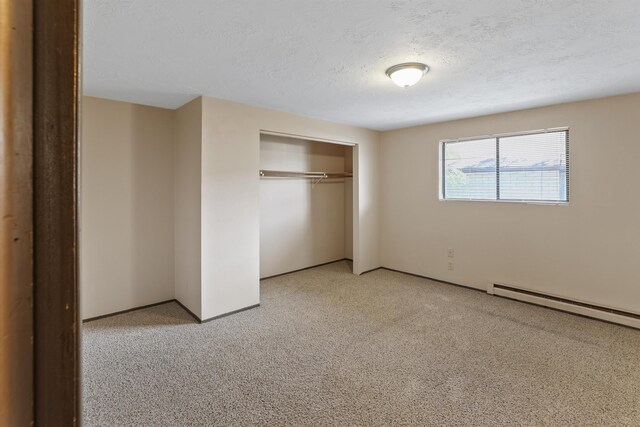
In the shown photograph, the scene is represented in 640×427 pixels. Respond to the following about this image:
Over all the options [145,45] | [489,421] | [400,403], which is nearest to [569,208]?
[489,421]

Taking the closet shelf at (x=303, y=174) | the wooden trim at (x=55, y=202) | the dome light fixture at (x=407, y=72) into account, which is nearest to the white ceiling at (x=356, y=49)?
the dome light fixture at (x=407, y=72)

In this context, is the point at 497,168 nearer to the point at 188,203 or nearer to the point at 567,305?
the point at 567,305

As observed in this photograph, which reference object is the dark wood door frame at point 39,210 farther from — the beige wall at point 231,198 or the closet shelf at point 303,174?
the closet shelf at point 303,174

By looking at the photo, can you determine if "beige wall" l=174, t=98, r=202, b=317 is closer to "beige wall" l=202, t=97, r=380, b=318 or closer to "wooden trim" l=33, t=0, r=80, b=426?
"beige wall" l=202, t=97, r=380, b=318

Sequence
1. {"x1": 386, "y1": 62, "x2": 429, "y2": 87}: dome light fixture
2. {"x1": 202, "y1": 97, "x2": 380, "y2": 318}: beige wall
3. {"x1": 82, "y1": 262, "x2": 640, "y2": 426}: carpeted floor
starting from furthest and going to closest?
{"x1": 202, "y1": 97, "x2": 380, "y2": 318}: beige wall, {"x1": 386, "y1": 62, "x2": 429, "y2": 87}: dome light fixture, {"x1": 82, "y1": 262, "x2": 640, "y2": 426}: carpeted floor

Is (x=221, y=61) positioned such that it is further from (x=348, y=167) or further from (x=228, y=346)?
(x=348, y=167)

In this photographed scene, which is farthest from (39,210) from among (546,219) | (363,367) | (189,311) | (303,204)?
(303,204)

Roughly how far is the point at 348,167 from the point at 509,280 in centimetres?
318

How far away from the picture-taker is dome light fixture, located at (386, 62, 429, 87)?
2432mm

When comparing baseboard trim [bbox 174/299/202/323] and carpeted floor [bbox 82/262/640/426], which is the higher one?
baseboard trim [bbox 174/299/202/323]

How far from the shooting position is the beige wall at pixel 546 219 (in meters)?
3.20

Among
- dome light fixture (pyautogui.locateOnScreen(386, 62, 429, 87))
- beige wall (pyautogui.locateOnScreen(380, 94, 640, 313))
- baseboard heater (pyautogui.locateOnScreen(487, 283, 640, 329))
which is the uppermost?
dome light fixture (pyautogui.locateOnScreen(386, 62, 429, 87))

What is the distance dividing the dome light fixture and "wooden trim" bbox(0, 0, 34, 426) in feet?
8.07

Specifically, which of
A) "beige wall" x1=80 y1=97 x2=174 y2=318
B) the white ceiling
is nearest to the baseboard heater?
the white ceiling
